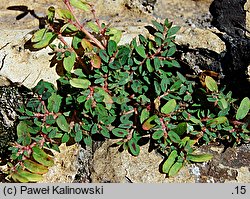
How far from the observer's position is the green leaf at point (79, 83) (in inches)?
122

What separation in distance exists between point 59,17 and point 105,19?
30 cm

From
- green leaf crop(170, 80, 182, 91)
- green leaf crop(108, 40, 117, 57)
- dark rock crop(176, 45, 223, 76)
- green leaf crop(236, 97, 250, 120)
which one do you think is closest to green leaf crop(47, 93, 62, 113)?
green leaf crop(108, 40, 117, 57)

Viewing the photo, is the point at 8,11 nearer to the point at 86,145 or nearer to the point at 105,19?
the point at 105,19

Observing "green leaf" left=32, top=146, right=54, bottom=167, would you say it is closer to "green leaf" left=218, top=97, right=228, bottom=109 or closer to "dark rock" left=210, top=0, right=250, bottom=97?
"green leaf" left=218, top=97, right=228, bottom=109

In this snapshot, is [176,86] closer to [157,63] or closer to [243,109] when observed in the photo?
[157,63]

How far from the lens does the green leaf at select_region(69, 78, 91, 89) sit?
10.2ft

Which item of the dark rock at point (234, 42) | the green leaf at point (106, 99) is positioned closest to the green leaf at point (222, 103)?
the dark rock at point (234, 42)

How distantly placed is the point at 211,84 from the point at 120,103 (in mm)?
530

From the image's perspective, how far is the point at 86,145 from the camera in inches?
134

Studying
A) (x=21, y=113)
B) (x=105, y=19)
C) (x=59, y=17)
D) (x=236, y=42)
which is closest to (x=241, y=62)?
(x=236, y=42)

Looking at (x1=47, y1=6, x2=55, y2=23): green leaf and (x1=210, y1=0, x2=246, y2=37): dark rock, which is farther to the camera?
(x1=210, y1=0, x2=246, y2=37): dark rock

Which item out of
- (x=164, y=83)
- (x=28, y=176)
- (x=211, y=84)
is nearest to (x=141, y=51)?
(x=164, y=83)

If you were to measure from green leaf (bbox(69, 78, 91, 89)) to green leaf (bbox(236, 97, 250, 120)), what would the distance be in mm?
871

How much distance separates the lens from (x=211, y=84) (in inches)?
125
